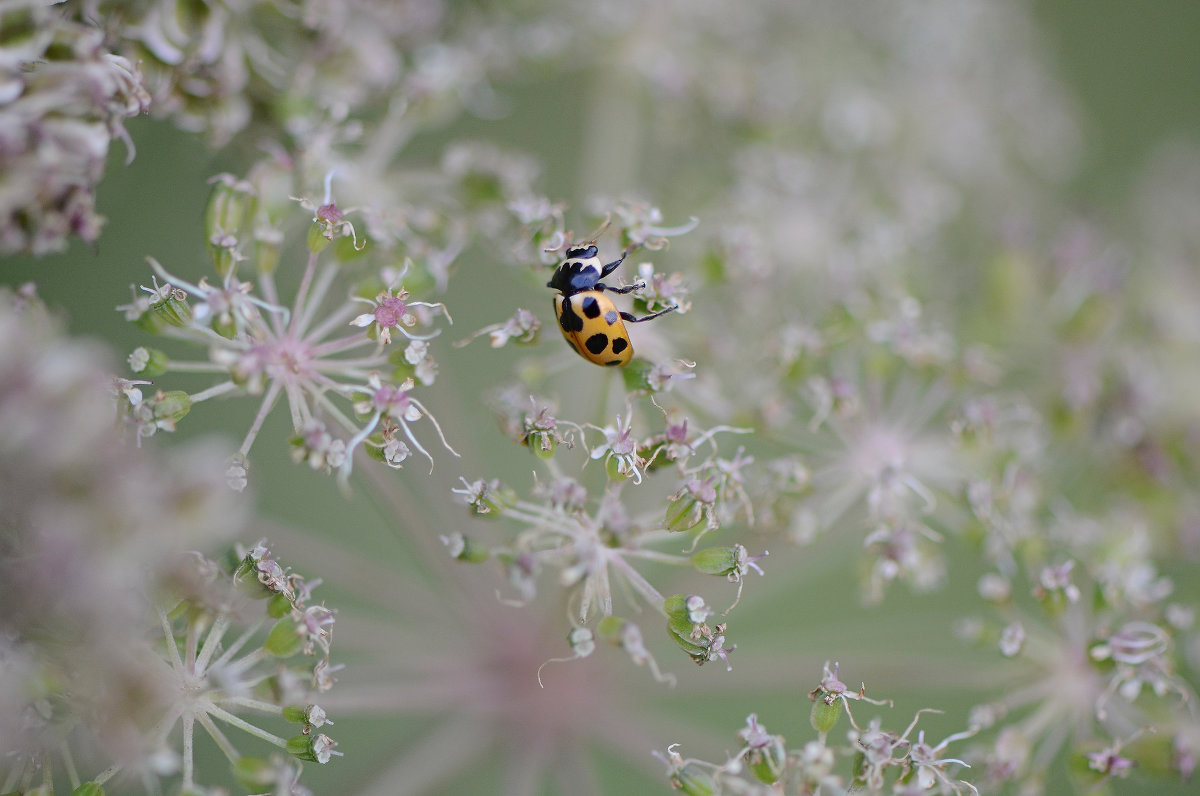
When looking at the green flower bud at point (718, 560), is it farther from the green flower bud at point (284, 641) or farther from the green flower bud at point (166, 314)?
the green flower bud at point (166, 314)

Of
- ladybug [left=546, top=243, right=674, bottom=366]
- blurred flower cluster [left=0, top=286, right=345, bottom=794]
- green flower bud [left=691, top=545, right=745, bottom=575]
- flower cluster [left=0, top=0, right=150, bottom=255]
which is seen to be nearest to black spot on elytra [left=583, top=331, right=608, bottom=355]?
ladybug [left=546, top=243, right=674, bottom=366]

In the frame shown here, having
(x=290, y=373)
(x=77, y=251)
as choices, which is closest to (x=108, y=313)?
(x=77, y=251)

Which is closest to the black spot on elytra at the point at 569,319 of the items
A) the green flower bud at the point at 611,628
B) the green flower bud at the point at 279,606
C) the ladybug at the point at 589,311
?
the ladybug at the point at 589,311

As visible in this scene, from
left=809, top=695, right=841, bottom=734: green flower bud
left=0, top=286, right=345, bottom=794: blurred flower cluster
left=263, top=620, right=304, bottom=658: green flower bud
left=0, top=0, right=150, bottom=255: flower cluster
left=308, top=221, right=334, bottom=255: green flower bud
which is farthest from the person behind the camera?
left=308, top=221, right=334, bottom=255: green flower bud

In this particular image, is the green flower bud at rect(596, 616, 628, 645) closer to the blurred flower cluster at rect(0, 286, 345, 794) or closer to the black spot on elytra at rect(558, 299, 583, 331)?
the blurred flower cluster at rect(0, 286, 345, 794)

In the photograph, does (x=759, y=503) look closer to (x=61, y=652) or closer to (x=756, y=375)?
(x=756, y=375)
